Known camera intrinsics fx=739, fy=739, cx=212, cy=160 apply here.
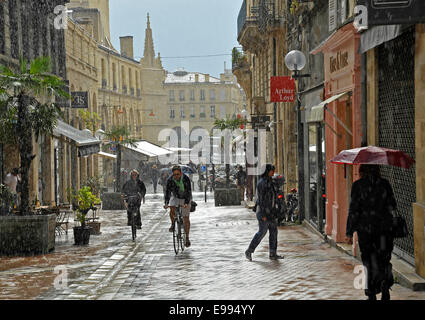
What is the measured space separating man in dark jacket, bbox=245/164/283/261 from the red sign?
7.85 m

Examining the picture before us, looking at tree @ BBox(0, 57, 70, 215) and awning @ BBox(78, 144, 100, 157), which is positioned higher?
tree @ BBox(0, 57, 70, 215)

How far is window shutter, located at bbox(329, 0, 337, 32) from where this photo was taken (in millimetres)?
14883

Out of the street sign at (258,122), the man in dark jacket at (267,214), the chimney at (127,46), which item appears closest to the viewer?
the man in dark jacket at (267,214)

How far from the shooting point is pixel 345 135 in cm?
1448

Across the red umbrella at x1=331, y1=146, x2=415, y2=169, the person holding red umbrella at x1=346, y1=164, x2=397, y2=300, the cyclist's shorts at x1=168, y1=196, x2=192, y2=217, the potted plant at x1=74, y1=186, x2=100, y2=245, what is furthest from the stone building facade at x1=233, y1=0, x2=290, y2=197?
the person holding red umbrella at x1=346, y1=164, x2=397, y2=300

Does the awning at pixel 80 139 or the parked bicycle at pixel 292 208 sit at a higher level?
the awning at pixel 80 139

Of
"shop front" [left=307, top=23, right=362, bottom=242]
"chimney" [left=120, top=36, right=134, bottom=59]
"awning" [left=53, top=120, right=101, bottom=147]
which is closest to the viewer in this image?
"shop front" [left=307, top=23, right=362, bottom=242]

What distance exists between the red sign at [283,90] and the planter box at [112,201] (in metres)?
9.89

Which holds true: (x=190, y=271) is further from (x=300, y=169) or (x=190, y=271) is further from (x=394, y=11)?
(x=300, y=169)

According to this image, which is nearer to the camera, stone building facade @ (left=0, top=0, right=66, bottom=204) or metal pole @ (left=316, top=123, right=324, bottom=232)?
metal pole @ (left=316, top=123, right=324, bottom=232)

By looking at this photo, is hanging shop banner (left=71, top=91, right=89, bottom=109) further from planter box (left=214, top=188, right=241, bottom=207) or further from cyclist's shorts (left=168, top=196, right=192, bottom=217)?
cyclist's shorts (left=168, top=196, right=192, bottom=217)

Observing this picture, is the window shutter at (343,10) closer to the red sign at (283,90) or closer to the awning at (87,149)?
the red sign at (283,90)

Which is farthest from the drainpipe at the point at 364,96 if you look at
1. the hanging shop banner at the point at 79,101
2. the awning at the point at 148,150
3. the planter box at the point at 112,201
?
the awning at the point at 148,150

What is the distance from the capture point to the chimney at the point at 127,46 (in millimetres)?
74625
